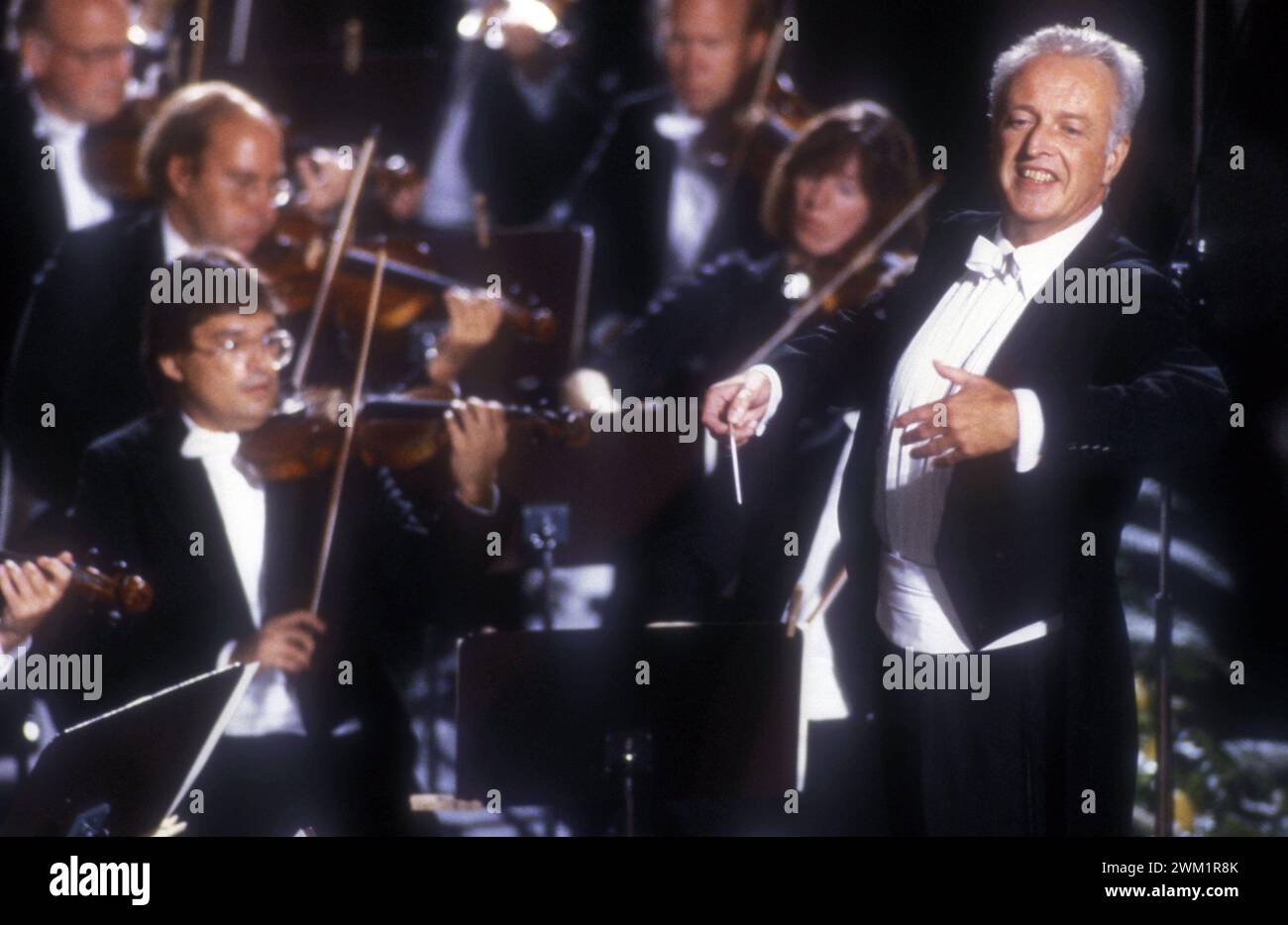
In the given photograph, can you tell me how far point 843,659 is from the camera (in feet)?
9.62

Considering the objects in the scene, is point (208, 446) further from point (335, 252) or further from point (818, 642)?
point (818, 642)

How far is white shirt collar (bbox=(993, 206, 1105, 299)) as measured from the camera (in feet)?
8.88

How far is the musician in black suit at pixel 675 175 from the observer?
328 cm

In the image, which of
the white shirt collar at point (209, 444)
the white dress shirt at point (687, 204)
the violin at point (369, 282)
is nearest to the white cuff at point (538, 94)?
the white dress shirt at point (687, 204)

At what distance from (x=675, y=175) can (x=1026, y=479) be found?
Result: 1.09 metres

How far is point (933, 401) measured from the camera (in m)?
2.72

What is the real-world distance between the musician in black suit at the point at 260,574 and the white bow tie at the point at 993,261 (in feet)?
3.26

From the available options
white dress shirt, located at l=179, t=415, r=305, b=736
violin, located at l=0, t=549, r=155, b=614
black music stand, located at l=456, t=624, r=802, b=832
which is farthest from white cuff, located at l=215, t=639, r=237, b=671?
black music stand, located at l=456, t=624, r=802, b=832

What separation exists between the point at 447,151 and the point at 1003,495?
1.48 metres

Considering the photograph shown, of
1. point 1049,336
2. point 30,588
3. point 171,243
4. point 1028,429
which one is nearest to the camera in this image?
point 1028,429

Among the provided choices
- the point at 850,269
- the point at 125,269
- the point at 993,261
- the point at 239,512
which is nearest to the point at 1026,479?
the point at 993,261

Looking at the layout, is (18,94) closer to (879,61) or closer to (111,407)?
(111,407)

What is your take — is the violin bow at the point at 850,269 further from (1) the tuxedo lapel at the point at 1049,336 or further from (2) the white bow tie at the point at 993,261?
(1) the tuxedo lapel at the point at 1049,336
